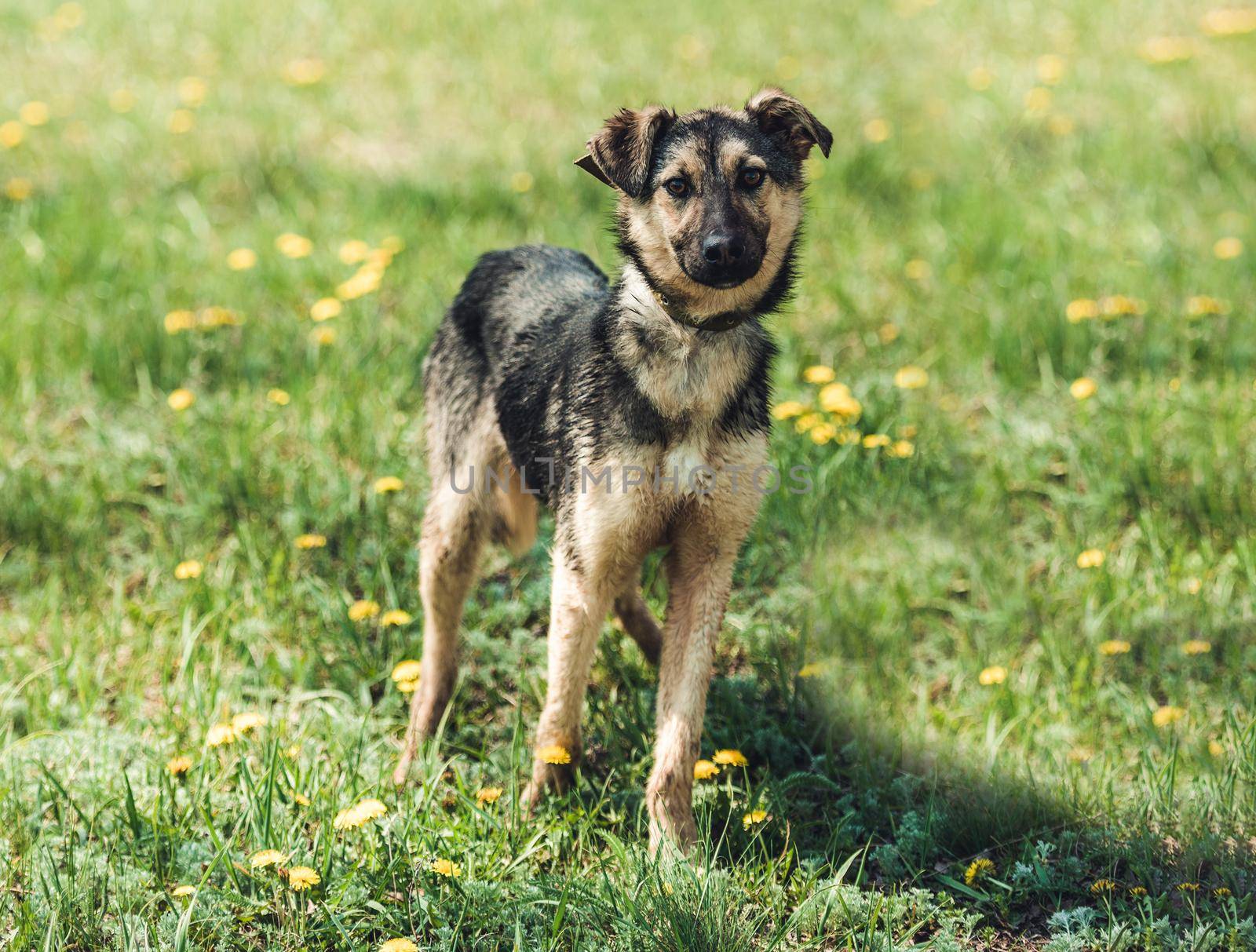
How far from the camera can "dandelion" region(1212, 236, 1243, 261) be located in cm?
613

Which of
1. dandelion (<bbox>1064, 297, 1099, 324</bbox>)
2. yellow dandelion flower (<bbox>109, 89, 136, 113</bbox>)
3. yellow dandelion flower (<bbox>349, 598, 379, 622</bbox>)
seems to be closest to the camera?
yellow dandelion flower (<bbox>349, 598, 379, 622</bbox>)

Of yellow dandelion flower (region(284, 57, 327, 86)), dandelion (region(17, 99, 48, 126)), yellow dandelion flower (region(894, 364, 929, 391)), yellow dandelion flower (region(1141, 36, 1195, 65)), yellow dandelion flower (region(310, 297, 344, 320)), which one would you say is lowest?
yellow dandelion flower (region(894, 364, 929, 391))

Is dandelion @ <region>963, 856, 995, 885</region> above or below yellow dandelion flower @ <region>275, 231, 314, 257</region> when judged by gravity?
below

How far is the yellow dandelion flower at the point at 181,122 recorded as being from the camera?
24.7 feet

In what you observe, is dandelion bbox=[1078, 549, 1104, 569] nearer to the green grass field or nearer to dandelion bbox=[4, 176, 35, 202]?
the green grass field

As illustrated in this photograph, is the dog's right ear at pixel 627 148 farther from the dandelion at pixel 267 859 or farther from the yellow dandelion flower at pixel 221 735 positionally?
the dandelion at pixel 267 859

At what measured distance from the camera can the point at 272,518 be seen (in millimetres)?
4848

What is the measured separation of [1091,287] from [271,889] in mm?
4826

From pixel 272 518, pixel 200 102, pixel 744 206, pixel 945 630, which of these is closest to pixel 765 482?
pixel 744 206

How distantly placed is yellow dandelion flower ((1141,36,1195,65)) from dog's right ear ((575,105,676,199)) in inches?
239

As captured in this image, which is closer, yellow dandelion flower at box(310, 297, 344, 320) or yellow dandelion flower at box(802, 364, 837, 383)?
yellow dandelion flower at box(802, 364, 837, 383)

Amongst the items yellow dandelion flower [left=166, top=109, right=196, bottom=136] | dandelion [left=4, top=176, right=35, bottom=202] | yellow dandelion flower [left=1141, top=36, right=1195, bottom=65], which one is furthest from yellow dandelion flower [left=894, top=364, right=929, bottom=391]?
dandelion [left=4, top=176, right=35, bottom=202]

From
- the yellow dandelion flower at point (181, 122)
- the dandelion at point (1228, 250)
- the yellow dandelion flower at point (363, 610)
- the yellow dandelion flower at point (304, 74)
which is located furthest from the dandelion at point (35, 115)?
the dandelion at point (1228, 250)

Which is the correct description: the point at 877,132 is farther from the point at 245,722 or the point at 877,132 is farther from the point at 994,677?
the point at 245,722
